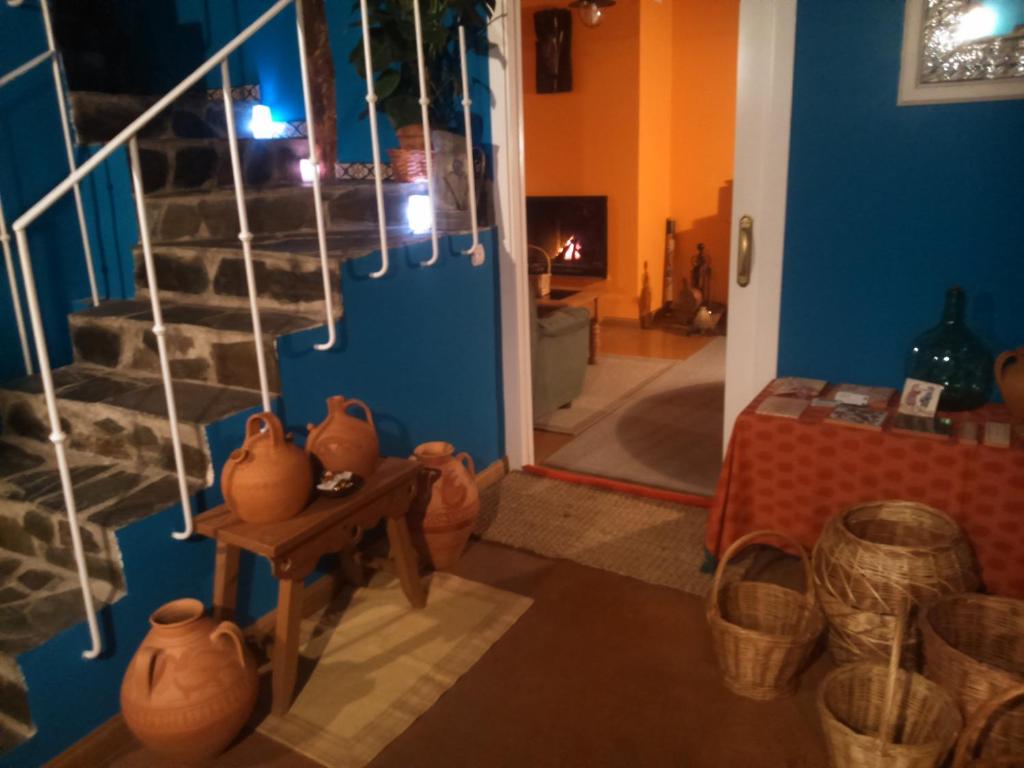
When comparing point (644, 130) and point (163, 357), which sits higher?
point (644, 130)

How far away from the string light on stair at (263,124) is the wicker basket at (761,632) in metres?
2.78

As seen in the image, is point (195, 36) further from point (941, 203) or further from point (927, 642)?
point (927, 642)

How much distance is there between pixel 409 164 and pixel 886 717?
7.61ft

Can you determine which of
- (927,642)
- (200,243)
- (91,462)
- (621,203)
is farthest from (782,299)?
(621,203)

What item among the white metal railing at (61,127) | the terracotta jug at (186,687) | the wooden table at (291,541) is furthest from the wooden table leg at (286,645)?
the white metal railing at (61,127)

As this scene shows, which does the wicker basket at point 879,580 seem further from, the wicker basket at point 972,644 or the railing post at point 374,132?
the railing post at point 374,132

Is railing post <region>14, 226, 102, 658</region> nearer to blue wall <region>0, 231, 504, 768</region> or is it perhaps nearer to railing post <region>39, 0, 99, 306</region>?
blue wall <region>0, 231, 504, 768</region>

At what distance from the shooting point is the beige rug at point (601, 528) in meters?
2.50

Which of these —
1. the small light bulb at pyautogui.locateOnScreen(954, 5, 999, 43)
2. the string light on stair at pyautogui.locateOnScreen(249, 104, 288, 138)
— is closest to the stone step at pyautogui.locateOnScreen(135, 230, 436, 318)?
the string light on stair at pyautogui.locateOnScreen(249, 104, 288, 138)

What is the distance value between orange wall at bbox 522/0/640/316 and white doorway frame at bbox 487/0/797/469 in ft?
9.91

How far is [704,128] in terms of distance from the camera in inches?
236

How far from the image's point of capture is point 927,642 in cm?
166

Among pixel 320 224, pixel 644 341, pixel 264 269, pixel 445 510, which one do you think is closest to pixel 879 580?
pixel 445 510

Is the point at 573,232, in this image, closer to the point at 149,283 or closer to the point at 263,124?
the point at 263,124
